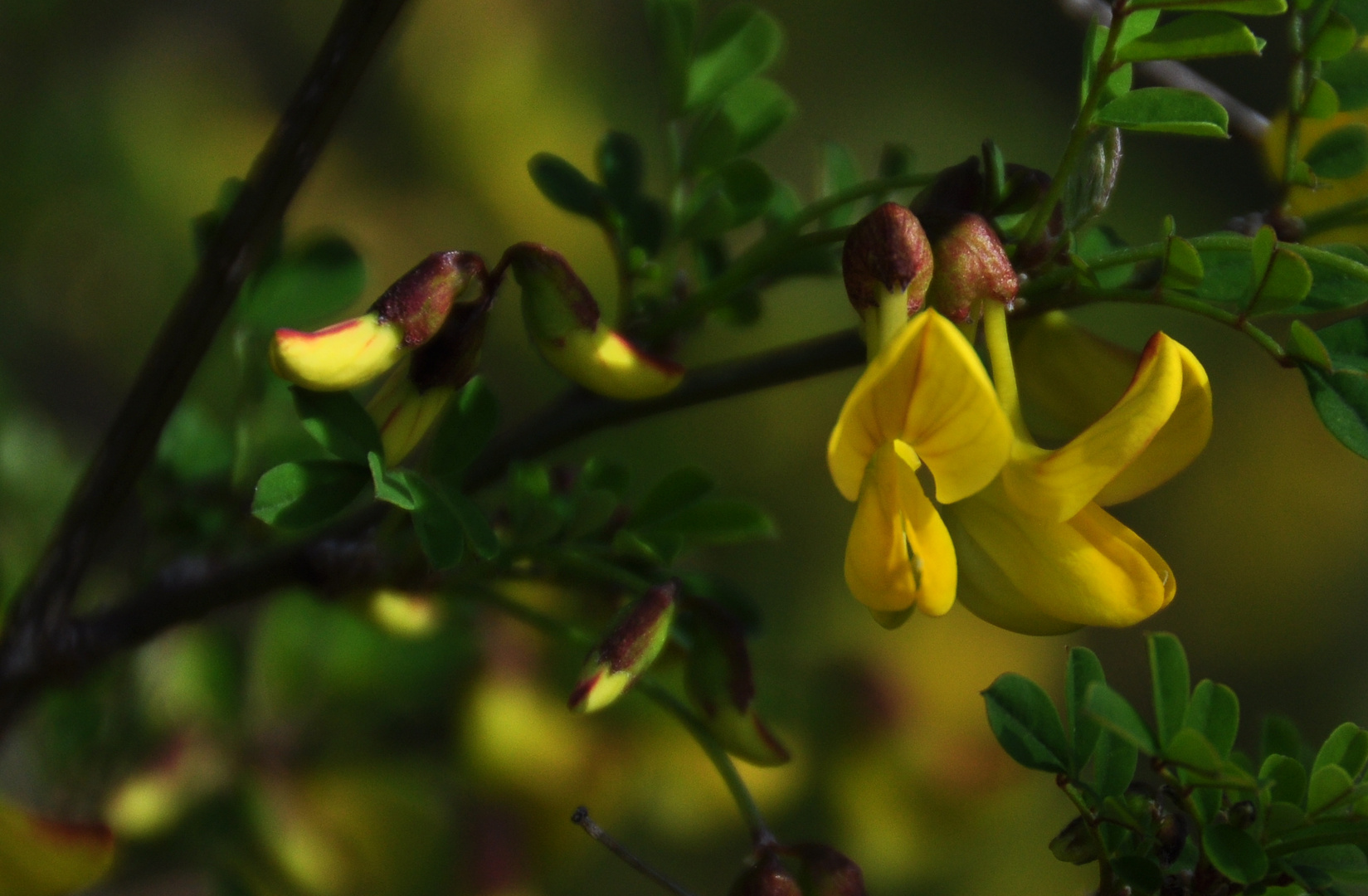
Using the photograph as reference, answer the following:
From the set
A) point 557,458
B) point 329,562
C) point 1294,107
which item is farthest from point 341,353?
point 557,458

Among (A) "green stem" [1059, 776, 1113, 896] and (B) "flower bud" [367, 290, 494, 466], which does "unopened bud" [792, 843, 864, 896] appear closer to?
(A) "green stem" [1059, 776, 1113, 896]

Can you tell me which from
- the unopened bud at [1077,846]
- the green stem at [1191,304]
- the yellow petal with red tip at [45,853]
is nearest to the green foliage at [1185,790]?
the unopened bud at [1077,846]

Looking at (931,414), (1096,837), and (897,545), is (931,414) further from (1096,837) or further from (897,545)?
(1096,837)

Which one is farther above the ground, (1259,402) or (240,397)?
(240,397)

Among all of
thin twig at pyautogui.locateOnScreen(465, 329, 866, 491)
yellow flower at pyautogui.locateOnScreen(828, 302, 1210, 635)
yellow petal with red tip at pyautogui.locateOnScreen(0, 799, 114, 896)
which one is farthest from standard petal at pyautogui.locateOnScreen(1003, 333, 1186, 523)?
yellow petal with red tip at pyautogui.locateOnScreen(0, 799, 114, 896)

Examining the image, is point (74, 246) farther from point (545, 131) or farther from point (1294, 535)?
point (1294, 535)

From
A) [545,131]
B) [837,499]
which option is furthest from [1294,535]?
[545,131]
